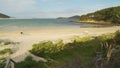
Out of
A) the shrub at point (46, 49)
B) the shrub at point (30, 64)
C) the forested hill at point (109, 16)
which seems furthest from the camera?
the forested hill at point (109, 16)

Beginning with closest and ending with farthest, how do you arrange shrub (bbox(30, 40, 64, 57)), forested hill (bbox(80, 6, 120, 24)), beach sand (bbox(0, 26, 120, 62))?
shrub (bbox(30, 40, 64, 57)) < beach sand (bbox(0, 26, 120, 62)) < forested hill (bbox(80, 6, 120, 24))

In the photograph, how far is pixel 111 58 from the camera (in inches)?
177

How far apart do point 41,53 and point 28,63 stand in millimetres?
3047

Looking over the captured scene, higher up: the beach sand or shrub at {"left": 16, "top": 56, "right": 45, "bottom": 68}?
shrub at {"left": 16, "top": 56, "right": 45, "bottom": 68}

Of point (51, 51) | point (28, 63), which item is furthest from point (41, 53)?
point (28, 63)

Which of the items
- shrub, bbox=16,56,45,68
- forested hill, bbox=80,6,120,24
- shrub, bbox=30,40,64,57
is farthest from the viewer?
forested hill, bbox=80,6,120,24

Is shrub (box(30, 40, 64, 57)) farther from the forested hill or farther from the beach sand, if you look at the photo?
the forested hill

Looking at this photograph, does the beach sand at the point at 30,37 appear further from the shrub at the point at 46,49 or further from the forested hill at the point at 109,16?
the forested hill at the point at 109,16

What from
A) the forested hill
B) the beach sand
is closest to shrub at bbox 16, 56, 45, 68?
the beach sand

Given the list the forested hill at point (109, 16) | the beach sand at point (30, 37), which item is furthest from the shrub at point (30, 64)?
the forested hill at point (109, 16)

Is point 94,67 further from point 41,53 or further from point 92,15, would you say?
point 92,15

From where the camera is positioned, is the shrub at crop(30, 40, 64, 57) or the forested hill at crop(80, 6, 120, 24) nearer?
the shrub at crop(30, 40, 64, 57)

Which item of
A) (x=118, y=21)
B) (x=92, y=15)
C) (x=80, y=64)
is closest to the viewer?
(x=80, y=64)

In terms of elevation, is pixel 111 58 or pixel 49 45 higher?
pixel 111 58
